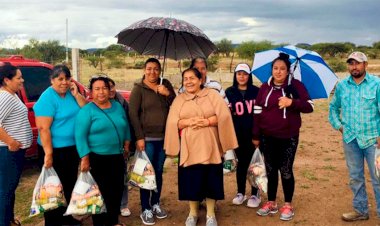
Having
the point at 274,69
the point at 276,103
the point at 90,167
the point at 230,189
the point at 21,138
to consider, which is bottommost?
the point at 230,189

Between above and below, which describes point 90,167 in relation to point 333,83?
below

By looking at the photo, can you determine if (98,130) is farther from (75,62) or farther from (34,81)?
(75,62)

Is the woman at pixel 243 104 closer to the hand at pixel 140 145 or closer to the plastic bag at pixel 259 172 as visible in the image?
the plastic bag at pixel 259 172

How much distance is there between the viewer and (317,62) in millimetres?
4637

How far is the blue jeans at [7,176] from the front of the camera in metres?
3.82

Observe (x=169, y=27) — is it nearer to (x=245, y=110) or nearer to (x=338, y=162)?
(x=245, y=110)

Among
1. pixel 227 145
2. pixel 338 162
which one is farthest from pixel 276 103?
pixel 338 162

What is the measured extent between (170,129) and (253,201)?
5.43 ft

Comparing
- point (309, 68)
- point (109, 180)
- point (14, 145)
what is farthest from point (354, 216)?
point (14, 145)

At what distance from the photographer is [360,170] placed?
4430mm

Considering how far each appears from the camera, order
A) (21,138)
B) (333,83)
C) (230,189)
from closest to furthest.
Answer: (21,138) → (333,83) → (230,189)

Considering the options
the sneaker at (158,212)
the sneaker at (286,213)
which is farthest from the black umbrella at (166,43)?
the sneaker at (286,213)

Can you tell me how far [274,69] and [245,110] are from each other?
25.5 inches

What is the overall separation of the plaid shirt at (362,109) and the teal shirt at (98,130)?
2.41 m
